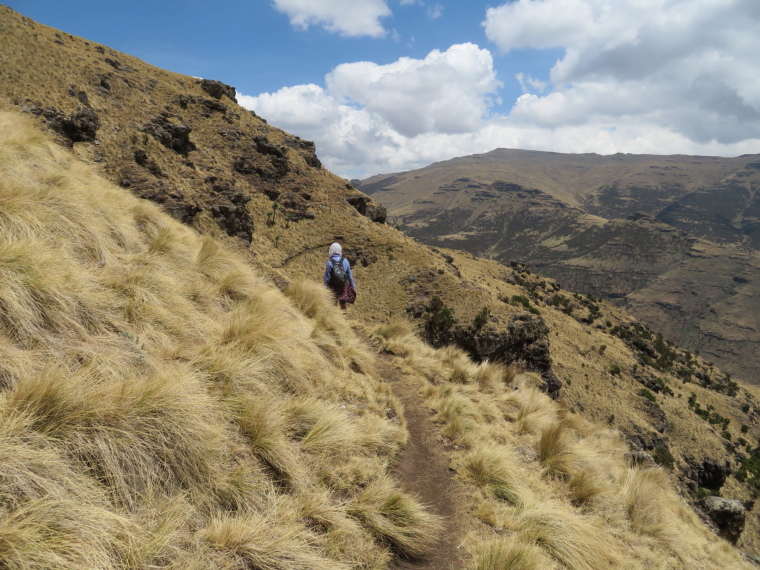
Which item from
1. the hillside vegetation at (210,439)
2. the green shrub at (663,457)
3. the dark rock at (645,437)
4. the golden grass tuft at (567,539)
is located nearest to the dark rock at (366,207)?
the hillside vegetation at (210,439)

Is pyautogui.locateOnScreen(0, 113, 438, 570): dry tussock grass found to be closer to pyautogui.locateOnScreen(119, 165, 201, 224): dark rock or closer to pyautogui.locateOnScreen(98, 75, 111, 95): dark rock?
pyautogui.locateOnScreen(119, 165, 201, 224): dark rock

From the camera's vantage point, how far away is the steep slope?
553 cm

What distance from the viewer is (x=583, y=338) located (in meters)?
55.5

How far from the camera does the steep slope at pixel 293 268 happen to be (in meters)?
5.53

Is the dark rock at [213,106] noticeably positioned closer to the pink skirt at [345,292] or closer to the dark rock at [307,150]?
the dark rock at [307,150]

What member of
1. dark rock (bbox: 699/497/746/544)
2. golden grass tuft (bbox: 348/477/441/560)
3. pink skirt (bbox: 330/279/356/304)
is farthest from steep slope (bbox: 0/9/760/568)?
dark rock (bbox: 699/497/746/544)

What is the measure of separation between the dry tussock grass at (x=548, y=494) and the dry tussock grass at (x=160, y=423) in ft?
3.48

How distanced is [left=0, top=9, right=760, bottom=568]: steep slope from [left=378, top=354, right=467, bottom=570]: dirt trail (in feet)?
1.17

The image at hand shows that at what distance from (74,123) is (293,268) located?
16.7 metres

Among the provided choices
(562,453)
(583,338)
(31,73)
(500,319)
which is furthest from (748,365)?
(31,73)

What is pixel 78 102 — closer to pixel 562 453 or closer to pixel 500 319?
pixel 500 319

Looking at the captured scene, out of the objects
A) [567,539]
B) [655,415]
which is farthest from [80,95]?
[655,415]

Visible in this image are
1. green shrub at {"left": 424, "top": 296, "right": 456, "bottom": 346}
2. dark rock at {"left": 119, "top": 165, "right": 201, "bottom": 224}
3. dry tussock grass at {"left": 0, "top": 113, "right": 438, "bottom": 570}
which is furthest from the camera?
green shrub at {"left": 424, "top": 296, "right": 456, "bottom": 346}

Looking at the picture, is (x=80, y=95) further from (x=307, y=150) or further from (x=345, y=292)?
(x=345, y=292)
